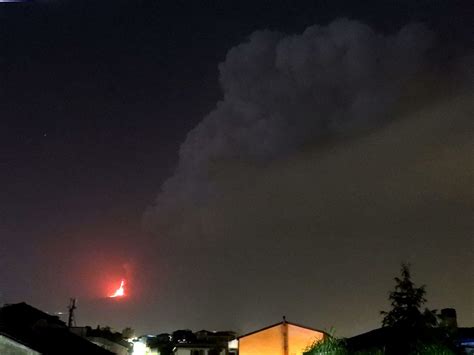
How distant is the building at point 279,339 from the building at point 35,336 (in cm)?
790

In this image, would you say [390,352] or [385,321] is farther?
[385,321]

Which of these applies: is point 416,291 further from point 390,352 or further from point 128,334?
point 128,334

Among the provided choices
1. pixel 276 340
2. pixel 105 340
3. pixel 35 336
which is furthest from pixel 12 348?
pixel 105 340

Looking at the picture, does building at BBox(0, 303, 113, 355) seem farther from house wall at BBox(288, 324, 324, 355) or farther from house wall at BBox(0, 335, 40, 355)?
house wall at BBox(288, 324, 324, 355)

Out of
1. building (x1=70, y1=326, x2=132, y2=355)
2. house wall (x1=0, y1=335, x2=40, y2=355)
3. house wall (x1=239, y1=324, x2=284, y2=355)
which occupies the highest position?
building (x1=70, y1=326, x2=132, y2=355)

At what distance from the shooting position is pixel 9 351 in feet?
70.2

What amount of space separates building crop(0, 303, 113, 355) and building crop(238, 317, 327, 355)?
25.9 feet

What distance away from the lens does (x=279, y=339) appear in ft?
97.7

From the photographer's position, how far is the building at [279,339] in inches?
1164

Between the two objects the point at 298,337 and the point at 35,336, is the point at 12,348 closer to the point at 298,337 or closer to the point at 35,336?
the point at 35,336

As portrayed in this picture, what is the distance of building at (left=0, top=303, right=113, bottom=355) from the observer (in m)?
21.7

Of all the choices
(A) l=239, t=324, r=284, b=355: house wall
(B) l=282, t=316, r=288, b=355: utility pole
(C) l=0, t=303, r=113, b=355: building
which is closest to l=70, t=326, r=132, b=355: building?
(C) l=0, t=303, r=113, b=355: building

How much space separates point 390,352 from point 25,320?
30549 mm

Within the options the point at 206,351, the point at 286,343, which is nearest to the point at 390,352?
the point at 286,343
